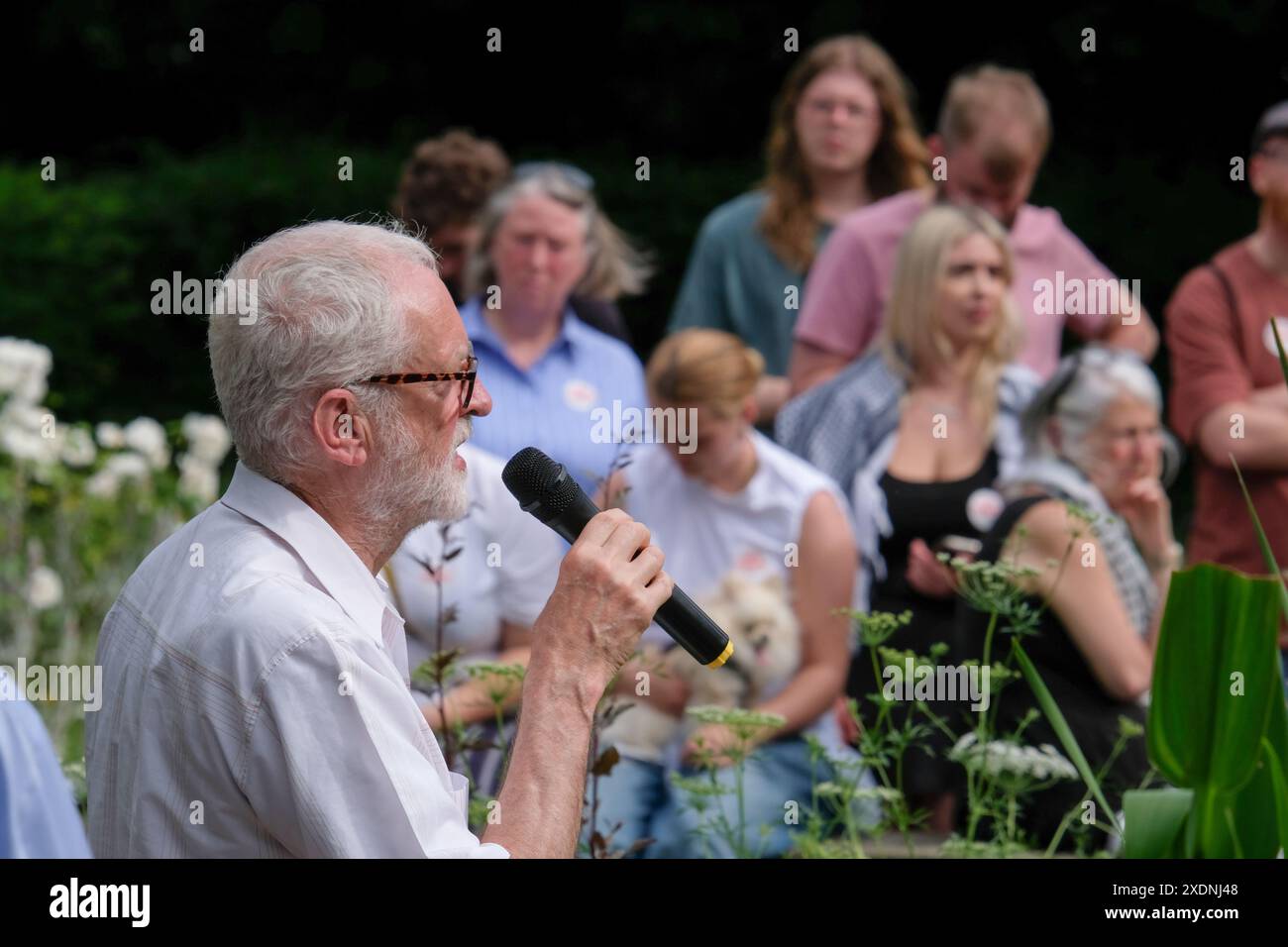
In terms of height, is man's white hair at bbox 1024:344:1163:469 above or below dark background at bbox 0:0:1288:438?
below

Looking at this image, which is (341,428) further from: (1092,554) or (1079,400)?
(1079,400)

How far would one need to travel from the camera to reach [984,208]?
16.7 feet

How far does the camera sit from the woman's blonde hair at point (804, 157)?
5.38 m

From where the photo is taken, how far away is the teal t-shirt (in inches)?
214

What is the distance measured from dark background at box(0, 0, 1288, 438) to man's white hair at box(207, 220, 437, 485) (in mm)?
6977

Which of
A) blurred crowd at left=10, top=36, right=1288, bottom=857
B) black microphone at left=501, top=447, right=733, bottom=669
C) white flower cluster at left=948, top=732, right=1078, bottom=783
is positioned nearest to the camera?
black microphone at left=501, top=447, right=733, bottom=669

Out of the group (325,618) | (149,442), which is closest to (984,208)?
(149,442)

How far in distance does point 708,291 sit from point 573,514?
3357mm

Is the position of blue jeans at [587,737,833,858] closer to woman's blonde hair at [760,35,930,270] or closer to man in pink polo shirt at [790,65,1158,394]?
man in pink polo shirt at [790,65,1158,394]

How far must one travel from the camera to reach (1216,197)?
33.4ft

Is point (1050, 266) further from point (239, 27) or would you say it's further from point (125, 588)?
point (239, 27)

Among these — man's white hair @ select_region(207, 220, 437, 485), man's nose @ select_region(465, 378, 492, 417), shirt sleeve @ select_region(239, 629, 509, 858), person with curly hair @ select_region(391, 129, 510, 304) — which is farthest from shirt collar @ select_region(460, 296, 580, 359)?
shirt sleeve @ select_region(239, 629, 509, 858)

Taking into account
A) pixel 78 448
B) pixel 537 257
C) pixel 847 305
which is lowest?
pixel 78 448

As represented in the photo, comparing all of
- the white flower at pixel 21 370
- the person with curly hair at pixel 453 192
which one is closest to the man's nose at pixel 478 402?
the person with curly hair at pixel 453 192
